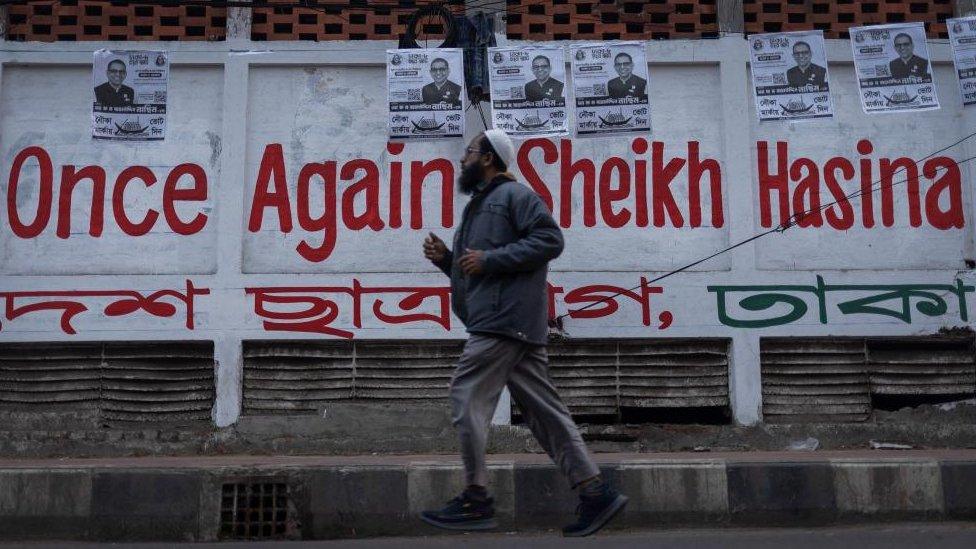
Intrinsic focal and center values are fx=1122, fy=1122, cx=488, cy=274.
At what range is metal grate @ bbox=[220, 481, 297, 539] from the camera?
588 cm

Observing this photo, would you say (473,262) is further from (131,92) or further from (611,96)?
(131,92)

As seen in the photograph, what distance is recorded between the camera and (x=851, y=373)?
7863mm

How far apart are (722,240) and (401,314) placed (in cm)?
234

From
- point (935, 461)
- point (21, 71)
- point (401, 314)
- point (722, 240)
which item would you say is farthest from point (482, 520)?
point (21, 71)

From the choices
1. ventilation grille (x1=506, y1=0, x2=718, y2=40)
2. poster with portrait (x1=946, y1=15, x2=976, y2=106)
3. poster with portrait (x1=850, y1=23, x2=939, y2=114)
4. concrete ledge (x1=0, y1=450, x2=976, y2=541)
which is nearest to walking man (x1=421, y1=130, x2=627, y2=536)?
concrete ledge (x1=0, y1=450, x2=976, y2=541)

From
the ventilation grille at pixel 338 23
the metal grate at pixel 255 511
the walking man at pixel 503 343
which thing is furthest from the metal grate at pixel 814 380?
the walking man at pixel 503 343

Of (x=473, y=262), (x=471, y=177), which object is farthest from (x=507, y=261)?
(x=471, y=177)

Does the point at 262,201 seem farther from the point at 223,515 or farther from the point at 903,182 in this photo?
the point at 903,182

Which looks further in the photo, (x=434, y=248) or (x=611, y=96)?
(x=611, y=96)

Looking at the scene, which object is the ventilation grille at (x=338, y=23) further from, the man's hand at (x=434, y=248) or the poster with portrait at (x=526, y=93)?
the man's hand at (x=434, y=248)

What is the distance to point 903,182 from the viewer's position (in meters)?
8.10

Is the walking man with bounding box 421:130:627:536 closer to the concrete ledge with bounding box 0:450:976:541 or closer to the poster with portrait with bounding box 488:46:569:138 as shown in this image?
the concrete ledge with bounding box 0:450:976:541

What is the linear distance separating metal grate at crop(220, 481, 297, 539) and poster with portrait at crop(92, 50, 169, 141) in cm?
312

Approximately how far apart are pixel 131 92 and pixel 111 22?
24.7 inches
